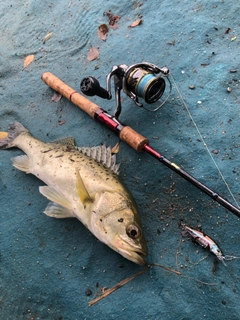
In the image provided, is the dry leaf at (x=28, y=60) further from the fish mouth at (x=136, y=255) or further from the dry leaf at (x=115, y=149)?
the fish mouth at (x=136, y=255)

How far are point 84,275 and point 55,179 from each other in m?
0.75

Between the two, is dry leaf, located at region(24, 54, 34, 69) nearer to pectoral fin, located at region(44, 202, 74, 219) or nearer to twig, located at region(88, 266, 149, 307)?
pectoral fin, located at region(44, 202, 74, 219)

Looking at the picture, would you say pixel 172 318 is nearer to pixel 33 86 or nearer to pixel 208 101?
pixel 208 101

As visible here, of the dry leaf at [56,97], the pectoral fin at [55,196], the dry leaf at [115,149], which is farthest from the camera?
the dry leaf at [56,97]

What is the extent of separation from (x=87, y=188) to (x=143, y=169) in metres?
0.49

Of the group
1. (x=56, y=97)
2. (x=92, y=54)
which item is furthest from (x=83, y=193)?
(x=92, y=54)

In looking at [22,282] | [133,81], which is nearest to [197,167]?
[133,81]

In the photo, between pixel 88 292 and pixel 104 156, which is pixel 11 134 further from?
pixel 88 292

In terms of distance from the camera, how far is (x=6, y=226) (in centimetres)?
272

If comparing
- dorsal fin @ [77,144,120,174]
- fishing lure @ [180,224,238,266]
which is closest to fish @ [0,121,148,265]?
dorsal fin @ [77,144,120,174]

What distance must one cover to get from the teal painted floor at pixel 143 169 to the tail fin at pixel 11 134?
7 cm

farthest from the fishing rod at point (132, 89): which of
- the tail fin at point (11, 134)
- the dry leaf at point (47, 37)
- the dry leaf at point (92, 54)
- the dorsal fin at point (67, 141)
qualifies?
the dry leaf at point (47, 37)

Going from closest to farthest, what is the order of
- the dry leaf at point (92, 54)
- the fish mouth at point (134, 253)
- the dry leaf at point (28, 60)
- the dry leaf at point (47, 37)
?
the fish mouth at point (134, 253), the dry leaf at point (92, 54), the dry leaf at point (28, 60), the dry leaf at point (47, 37)

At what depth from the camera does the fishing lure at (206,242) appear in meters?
2.26
